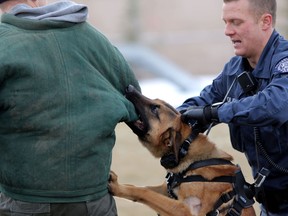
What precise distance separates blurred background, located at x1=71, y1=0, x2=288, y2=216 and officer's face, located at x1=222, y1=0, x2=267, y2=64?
8.79 meters

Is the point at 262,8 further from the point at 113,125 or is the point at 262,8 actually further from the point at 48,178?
the point at 48,178

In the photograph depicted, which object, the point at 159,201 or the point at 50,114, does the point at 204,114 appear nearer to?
the point at 159,201

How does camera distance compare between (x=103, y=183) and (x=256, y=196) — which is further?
(x=256, y=196)

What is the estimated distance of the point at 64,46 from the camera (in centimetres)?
336

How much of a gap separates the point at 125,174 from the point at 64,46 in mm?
5570

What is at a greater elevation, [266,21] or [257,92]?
[266,21]

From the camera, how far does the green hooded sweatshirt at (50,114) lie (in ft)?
10.7

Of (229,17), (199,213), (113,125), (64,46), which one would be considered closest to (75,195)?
(113,125)

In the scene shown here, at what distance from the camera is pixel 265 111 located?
367 cm

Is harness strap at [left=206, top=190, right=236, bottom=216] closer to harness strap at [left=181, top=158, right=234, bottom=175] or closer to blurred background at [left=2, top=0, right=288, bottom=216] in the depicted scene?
harness strap at [left=181, top=158, right=234, bottom=175]

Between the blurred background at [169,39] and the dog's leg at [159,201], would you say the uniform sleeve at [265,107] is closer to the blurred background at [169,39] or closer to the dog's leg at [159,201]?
the dog's leg at [159,201]

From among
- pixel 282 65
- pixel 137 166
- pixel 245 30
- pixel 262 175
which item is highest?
pixel 245 30

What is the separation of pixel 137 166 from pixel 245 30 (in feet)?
18.2

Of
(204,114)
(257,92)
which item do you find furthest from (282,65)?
(204,114)
